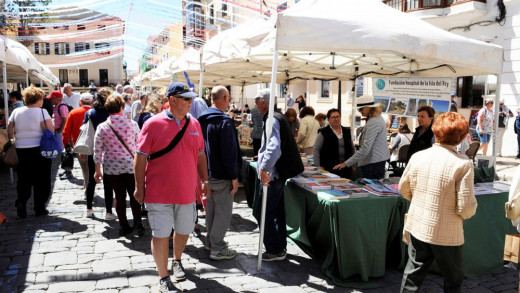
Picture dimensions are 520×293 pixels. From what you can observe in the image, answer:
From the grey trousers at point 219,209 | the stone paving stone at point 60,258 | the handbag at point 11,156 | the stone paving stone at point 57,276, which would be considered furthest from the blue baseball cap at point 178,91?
the handbag at point 11,156

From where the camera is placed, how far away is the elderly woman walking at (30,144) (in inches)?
219

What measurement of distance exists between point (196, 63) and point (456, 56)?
5001 millimetres

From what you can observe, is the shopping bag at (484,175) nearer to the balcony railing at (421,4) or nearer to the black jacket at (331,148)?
the black jacket at (331,148)

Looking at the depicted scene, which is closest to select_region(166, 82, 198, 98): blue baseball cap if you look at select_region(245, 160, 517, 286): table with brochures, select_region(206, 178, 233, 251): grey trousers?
select_region(206, 178, 233, 251): grey trousers

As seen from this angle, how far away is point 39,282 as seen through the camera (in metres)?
3.76

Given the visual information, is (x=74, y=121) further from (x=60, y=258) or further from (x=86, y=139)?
(x=60, y=258)

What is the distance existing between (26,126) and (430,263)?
17.0 ft

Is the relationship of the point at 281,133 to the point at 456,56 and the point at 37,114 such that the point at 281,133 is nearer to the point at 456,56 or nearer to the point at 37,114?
the point at 456,56

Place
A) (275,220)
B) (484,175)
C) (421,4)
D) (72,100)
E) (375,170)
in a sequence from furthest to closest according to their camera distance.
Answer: (421,4) → (72,100) → (375,170) → (484,175) → (275,220)

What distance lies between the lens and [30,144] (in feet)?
Answer: 18.3

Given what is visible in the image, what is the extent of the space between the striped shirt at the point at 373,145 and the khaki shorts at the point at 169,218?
2477 millimetres

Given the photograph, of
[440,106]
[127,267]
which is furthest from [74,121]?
[440,106]

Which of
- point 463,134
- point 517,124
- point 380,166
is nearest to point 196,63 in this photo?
point 380,166

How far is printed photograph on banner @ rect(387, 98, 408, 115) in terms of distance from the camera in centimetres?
634
